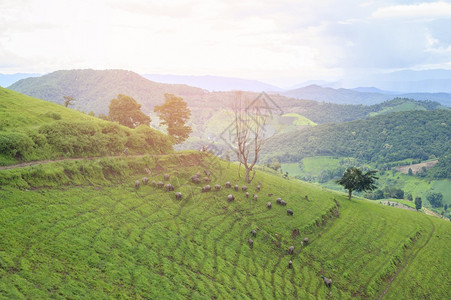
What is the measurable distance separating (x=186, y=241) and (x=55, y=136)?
22.9 metres

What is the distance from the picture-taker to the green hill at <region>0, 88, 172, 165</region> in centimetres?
3134

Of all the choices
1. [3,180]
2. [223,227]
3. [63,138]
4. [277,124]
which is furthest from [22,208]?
[277,124]

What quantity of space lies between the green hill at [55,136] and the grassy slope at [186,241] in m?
4.68

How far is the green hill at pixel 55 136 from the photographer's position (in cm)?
3134

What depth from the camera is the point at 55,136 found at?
35.9 m

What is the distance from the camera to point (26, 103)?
47.0 m

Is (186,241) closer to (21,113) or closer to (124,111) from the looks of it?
(21,113)

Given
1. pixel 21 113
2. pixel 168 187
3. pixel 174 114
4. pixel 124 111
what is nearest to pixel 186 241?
pixel 168 187

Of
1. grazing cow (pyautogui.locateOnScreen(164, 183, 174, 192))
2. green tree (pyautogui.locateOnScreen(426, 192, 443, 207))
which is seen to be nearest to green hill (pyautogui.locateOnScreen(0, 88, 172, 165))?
grazing cow (pyautogui.locateOnScreen(164, 183, 174, 192))

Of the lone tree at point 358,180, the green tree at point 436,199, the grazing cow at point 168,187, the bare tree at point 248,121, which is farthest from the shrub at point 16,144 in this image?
the green tree at point 436,199

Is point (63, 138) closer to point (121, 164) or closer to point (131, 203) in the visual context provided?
point (121, 164)

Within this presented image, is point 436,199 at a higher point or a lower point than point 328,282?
lower

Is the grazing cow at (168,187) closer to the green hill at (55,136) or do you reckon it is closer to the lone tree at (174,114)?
the green hill at (55,136)

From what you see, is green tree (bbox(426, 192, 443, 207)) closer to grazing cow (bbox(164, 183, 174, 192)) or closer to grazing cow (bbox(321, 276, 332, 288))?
grazing cow (bbox(321, 276, 332, 288))
